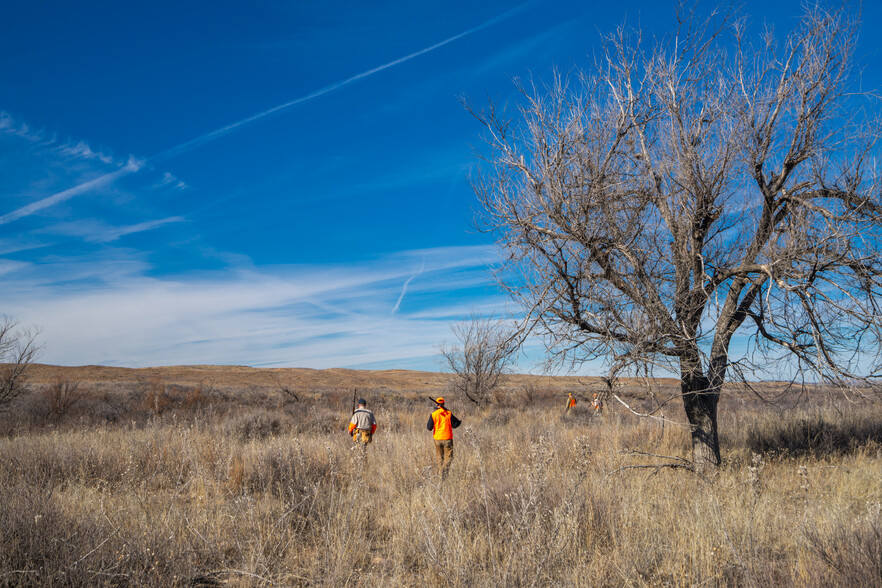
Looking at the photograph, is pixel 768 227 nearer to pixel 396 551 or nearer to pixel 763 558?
pixel 763 558

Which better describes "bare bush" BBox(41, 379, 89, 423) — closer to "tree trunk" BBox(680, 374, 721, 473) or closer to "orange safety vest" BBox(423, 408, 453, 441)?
"orange safety vest" BBox(423, 408, 453, 441)

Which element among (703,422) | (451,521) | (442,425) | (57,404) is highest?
(703,422)

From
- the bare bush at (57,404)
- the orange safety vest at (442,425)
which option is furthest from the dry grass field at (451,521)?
the bare bush at (57,404)

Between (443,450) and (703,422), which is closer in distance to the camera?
(703,422)

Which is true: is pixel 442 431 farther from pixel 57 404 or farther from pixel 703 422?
pixel 57 404

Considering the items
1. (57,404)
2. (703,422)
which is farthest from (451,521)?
(57,404)

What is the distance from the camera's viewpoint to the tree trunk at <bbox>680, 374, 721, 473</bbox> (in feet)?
24.6

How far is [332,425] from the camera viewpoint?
1784cm

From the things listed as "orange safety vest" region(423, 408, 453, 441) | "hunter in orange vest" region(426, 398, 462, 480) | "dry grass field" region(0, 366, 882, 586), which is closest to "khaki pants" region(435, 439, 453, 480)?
"hunter in orange vest" region(426, 398, 462, 480)

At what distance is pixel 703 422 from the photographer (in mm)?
7605

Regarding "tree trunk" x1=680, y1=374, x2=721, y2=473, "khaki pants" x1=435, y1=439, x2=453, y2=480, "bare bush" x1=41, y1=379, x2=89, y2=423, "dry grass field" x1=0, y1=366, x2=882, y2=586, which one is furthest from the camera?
"bare bush" x1=41, y1=379, x2=89, y2=423

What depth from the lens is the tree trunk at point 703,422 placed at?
7.50 meters

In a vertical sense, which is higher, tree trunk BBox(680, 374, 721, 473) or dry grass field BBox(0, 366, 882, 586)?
tree trunk BBox(680, 374, 721, 473)

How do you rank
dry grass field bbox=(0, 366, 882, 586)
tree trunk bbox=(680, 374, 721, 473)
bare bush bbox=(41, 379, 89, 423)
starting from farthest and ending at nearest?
bare bush bbox=(41, 379, 89, 423) → tree trunk bbox=(680, 374, 721, 473) → dry grass field bbox=(0, 366, 882, 586)
